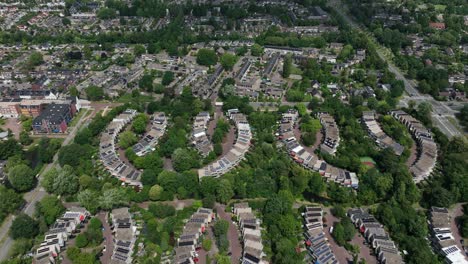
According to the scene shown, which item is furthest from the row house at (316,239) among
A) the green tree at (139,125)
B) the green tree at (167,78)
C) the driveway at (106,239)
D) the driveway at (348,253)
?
the green tree at (167,78)

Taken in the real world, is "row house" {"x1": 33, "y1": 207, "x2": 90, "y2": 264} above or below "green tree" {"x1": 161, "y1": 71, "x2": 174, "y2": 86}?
above

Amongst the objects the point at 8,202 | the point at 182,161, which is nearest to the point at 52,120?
the point at 8,202

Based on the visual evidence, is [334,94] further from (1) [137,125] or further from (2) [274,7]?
(2) [274,7]

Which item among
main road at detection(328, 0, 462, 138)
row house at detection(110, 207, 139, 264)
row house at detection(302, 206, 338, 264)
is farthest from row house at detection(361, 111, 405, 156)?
row house at detection(110, 207, 139, 264)

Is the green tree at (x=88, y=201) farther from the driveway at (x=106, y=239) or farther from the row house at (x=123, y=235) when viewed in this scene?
the row house at (x=123, y=235)

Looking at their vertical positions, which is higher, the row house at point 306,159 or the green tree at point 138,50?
the row house at point 306,159

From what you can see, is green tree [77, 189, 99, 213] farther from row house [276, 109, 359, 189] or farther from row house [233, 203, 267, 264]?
row house [276, 109, 359, 189]

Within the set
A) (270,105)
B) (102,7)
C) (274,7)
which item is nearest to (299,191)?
(270,105)
